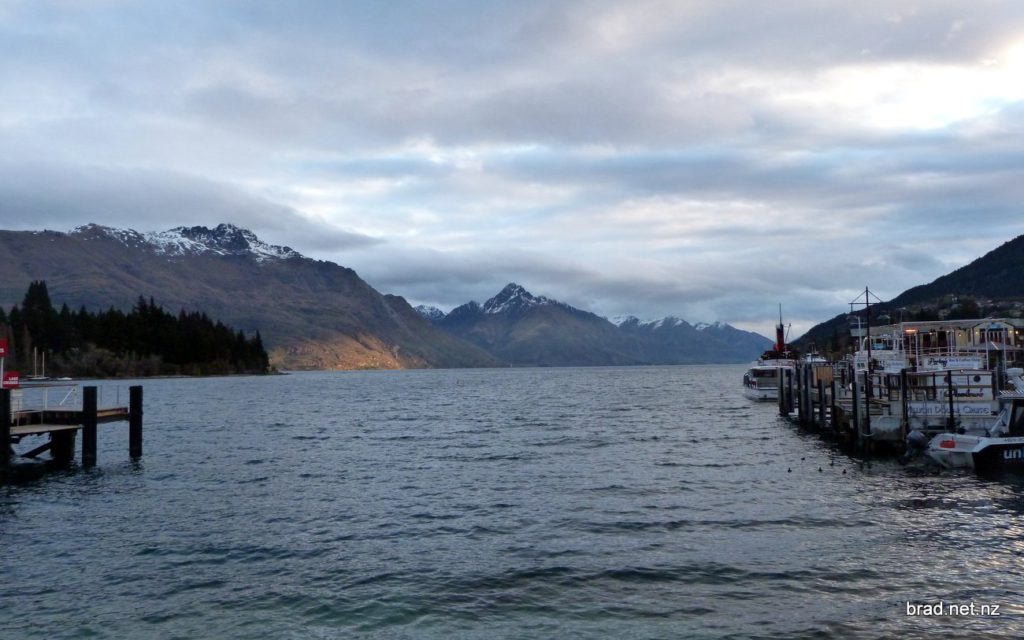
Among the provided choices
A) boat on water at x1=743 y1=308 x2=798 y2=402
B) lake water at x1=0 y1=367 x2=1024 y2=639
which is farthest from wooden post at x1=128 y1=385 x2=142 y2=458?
boat on water at x1=743 y1=308 x2=798 y2=402

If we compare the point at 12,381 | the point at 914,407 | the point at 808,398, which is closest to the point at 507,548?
the point at 12,381

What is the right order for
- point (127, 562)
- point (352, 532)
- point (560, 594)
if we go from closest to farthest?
point (560, 594)
point (127, 562)
point (352, 532)

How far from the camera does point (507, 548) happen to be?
23.8 meters

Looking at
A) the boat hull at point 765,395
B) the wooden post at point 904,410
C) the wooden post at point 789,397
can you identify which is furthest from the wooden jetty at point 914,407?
the boat hull at point 765,395

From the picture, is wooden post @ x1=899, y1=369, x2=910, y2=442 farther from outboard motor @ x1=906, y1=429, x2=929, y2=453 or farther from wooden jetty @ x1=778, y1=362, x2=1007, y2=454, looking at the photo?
outboard motor @ x1=906, y1=429, x2=929, y2=453

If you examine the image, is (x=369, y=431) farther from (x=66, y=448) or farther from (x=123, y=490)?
(x=123, y=490)

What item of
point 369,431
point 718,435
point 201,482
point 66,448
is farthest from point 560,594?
point 369,431

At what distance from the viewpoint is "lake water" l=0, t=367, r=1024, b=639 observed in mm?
17656

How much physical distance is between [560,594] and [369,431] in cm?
4779

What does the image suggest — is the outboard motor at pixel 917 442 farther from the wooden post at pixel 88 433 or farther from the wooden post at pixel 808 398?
the wooden post at pixel 88 433

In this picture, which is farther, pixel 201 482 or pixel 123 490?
pixel 201 482

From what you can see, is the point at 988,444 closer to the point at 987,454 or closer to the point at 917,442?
the point at 987,454

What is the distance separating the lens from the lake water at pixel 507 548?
17.7m

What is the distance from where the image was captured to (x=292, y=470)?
136 ft
